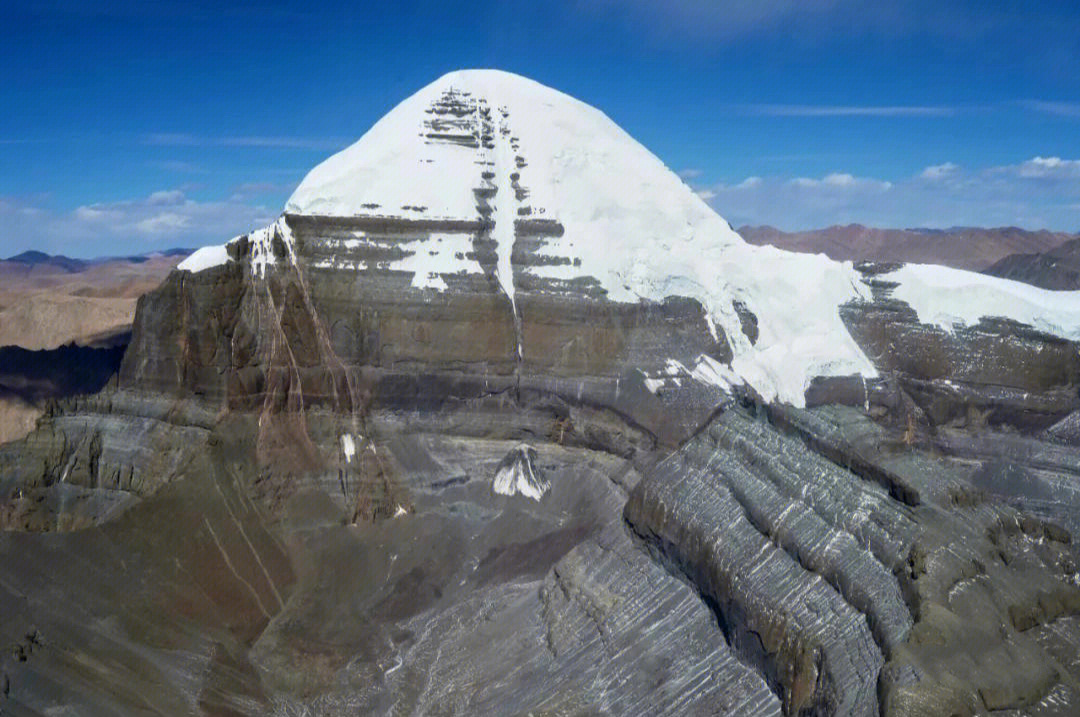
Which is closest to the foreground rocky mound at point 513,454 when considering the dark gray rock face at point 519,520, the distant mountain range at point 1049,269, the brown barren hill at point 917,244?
the dark gray rock face at point 519,520

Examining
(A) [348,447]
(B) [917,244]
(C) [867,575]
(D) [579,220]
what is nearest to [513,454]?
(A) [348,447]

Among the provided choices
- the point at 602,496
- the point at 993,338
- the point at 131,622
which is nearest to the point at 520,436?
the point at 602,496

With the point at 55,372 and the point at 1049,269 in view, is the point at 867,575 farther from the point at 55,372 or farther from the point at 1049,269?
the point at 1049,269

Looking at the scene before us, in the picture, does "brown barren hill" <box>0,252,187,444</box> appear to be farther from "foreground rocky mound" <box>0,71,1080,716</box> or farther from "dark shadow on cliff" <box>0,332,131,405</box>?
"foreground rocky mound" <box>0,71,1080,716</box>

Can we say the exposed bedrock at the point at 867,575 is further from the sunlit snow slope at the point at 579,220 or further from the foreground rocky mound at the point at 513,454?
the sunlit snow slope at the point at 579,220

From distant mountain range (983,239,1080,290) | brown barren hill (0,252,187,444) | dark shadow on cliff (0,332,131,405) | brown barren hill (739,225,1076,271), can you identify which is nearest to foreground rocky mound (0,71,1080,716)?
brown barren hill (0,252,187,444)
